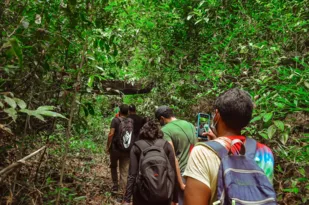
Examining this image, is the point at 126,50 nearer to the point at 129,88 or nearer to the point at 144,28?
the point at 144,28

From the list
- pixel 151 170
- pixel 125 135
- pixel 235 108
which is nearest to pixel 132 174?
pixel 151 170

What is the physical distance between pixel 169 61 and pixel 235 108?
16.3 ft

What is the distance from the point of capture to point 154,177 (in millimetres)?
3543

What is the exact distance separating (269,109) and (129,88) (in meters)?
7.77

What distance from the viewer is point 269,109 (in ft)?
11.0

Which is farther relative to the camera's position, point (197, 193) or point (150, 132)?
point (150, 132)

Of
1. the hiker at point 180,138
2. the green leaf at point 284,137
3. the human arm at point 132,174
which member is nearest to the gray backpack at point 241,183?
the green leaf at point 284,137

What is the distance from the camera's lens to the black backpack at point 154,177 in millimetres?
3529

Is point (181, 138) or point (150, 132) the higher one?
point (150, 132)

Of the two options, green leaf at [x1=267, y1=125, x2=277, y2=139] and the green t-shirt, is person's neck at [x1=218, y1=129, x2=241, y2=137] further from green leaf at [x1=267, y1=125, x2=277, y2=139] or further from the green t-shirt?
the green t-shirt

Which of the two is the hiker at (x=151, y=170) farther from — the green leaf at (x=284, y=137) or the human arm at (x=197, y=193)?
the human arm at (x=197, y=193)

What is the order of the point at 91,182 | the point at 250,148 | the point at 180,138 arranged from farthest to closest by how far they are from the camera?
the point at 91,182, the point at 180,138, the point at 250,148

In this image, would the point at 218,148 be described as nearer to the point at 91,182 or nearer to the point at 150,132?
the point at 150,132

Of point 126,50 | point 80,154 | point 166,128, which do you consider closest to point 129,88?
point 80,154
